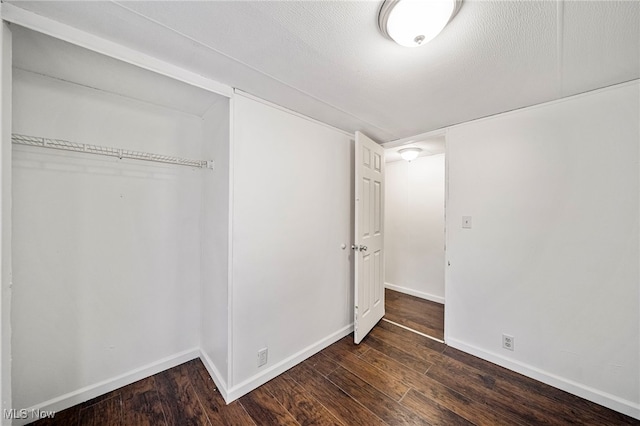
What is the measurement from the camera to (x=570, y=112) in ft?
5.49

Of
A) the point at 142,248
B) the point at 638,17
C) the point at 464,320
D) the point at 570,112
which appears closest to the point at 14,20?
the point at 142,248

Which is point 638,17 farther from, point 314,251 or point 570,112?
point 314,251

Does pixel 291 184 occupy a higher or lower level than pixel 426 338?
higher

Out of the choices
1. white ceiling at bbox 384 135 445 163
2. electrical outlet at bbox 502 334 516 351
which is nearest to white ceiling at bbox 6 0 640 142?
white ceiling at bbox 384 135 445 163

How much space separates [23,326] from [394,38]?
262 centimetres

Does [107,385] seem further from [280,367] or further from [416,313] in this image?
[416,313]

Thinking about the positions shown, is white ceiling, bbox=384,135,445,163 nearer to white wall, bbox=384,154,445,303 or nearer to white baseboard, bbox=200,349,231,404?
white wall, bbox=384,154,445,303

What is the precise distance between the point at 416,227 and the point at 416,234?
0.11 metres

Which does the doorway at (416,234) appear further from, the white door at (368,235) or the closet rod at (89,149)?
the closet rod at (89,149)

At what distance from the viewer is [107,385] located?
5.27ft

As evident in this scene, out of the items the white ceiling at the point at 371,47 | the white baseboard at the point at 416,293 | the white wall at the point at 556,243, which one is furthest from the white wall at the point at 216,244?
the white baseboard at the point at 416,293

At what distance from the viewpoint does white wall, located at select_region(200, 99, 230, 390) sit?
162 cm

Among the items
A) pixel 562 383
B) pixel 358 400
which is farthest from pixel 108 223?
pixel 562 383

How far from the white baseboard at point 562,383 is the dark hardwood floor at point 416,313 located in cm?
36
